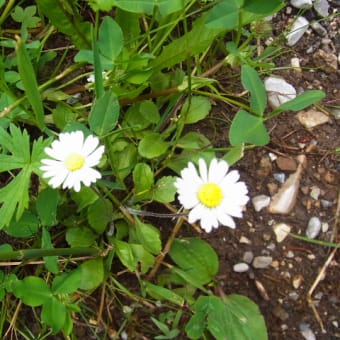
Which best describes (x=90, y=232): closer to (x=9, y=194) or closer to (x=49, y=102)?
(x=9, y=194)

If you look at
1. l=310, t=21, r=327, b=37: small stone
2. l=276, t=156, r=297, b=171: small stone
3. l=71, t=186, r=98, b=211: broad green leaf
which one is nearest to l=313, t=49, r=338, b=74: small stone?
l=310, t=21, r=327, b=37: small stone

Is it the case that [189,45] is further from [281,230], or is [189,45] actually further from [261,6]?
[281,230]

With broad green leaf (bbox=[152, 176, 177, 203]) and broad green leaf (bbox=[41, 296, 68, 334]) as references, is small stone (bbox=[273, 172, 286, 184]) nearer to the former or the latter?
broad green leaf (bbox=[152, 176, 177, 203])

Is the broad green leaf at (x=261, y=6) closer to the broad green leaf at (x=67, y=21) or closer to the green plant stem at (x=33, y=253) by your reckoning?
the broad green leaf at (x=67, y=21)

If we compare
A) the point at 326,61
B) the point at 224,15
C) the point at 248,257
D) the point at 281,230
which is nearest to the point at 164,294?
the point at 248,257

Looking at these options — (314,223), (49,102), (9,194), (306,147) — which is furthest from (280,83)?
(9,194)

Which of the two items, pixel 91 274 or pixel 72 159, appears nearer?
pixel 72 159

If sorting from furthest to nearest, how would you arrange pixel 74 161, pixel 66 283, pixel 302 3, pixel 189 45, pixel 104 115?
pixel 302 3 → pixel 189 45 → pixel 66 283 → pixel 104 115 → pixel 74 161
